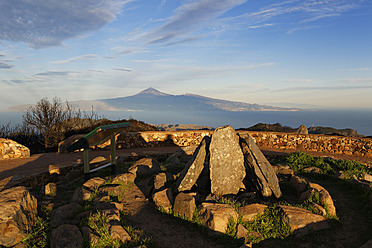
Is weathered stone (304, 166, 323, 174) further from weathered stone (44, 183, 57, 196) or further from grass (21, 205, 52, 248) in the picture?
weathered stone (44, 183, 57, 196)

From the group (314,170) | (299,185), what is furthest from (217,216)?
(314,170)

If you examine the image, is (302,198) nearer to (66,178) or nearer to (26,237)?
(26,237)

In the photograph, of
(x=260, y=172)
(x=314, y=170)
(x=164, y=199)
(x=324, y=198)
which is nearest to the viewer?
(x=324, y=198)

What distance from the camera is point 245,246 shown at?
480 cm

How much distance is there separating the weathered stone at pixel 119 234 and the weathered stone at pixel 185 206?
5.63ft

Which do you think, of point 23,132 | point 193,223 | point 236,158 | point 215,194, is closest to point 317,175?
point 236,158

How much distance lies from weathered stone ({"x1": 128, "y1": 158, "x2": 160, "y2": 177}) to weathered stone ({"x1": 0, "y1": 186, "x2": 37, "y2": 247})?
400 cm

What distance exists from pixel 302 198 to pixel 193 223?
362 centimetres

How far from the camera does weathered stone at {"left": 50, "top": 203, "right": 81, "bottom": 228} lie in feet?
19.0

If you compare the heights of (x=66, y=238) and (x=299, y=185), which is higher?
(x=299, y=185)

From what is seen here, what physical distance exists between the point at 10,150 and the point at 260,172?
14348 millimetres

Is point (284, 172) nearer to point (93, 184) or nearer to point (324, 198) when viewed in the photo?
point (324, 198)

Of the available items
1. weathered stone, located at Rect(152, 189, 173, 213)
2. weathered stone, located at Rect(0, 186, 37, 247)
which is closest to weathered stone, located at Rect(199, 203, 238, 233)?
weathered stone, located at Rect(152, 189, 173, 213)

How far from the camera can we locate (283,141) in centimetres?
1767
